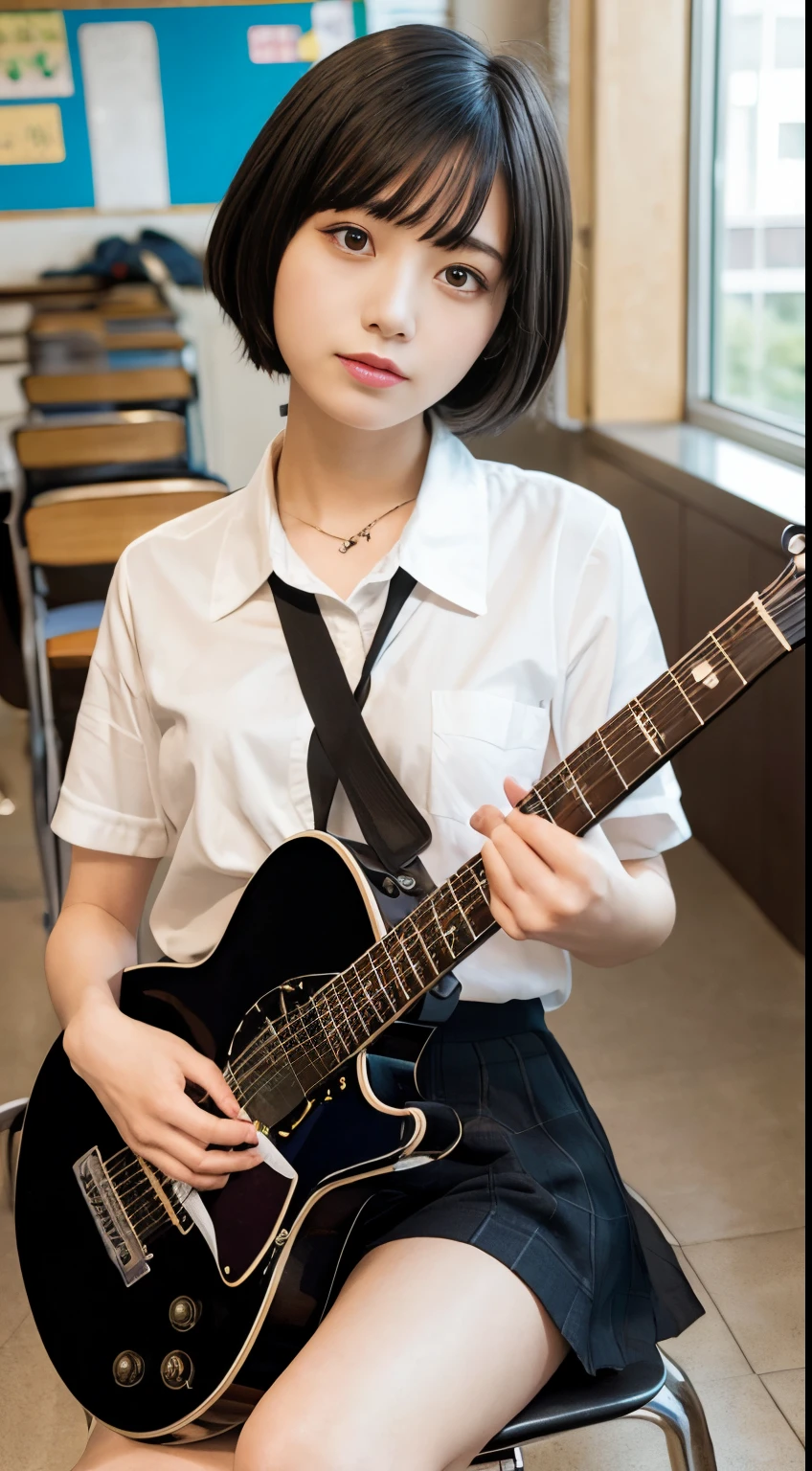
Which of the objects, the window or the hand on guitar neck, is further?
the window

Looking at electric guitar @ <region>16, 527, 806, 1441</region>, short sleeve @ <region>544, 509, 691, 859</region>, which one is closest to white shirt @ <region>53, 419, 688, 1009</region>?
short sleeve @ <region>544, 509, 691, 859</region>

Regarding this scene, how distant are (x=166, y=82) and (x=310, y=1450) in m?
1.78

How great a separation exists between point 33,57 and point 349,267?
121 centimetres

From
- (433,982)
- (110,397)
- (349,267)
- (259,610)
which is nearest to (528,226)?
(349,267)

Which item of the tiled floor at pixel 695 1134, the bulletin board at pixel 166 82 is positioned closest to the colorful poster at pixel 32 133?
the bulletin board at pixel 166 82

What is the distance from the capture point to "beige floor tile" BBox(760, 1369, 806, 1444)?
134cm

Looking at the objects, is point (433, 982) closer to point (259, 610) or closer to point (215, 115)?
point (259, 610)

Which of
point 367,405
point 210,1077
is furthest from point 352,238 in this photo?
point 210,1077

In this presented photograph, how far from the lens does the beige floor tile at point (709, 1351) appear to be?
139 centimetres

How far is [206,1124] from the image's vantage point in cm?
87

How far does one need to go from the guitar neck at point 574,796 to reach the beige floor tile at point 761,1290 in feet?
2.69

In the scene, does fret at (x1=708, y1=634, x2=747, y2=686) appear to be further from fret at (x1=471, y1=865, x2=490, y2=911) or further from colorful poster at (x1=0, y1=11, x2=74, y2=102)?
colorful poster at (x1=0, y1=11, x2=74, y2=102)

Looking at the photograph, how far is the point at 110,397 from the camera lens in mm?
2092

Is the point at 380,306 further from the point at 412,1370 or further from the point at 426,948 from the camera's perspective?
the point at 412,1370
